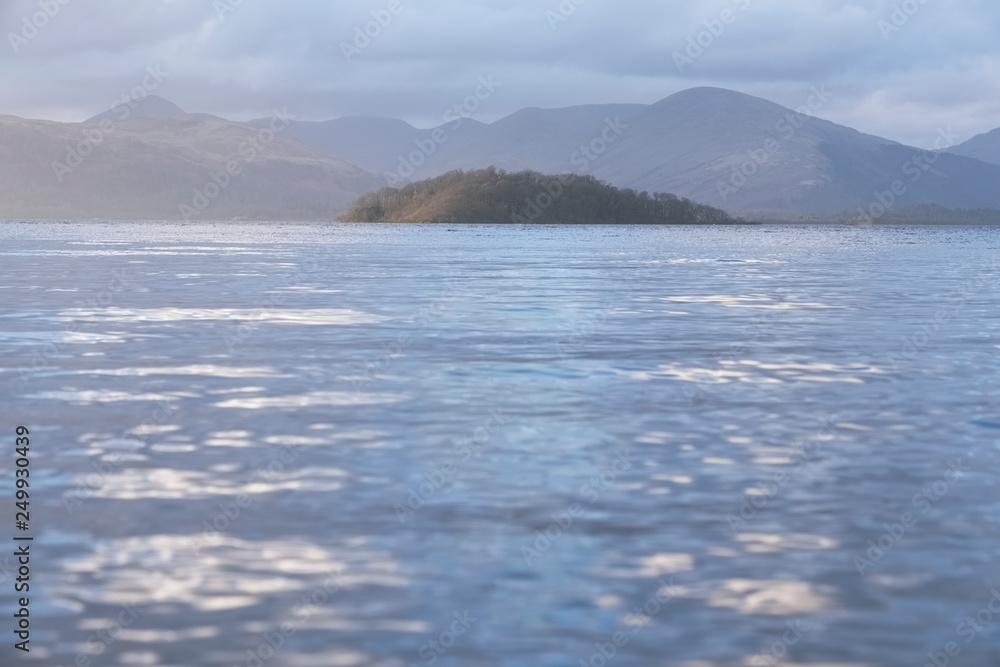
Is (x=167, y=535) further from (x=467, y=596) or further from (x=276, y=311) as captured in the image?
(x=276, y=311)

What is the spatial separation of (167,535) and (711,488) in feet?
14.9

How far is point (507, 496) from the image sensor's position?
36.7 feet

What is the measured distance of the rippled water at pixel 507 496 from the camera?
7656 mm

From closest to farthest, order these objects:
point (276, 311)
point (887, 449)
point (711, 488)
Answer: point (711, 488) → point (887, 449) → point (276, 311)

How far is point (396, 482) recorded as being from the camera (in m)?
11.7

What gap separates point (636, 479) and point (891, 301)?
27.6 m

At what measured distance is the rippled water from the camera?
7.66 metres

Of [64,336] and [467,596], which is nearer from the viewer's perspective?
[467,596]

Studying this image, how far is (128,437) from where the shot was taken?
13.9m

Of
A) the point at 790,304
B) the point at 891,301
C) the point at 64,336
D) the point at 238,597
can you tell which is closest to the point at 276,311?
the point at 64,336

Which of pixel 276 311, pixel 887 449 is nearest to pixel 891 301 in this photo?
pixel 276 311

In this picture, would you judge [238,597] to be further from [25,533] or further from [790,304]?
[790,304]

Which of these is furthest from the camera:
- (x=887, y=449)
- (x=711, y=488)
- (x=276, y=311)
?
(x=276, y=311)

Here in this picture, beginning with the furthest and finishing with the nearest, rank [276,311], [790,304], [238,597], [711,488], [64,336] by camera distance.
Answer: [790,304], [276,311], [64,336], [711,488], [238,597]
